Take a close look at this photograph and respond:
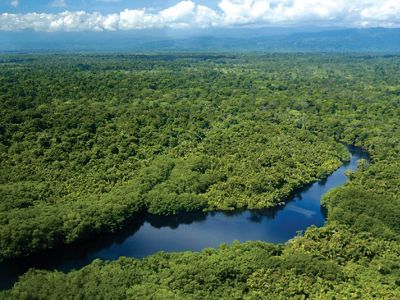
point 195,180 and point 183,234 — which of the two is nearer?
point 183,234

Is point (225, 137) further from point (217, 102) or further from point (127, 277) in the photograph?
point (127, 277)

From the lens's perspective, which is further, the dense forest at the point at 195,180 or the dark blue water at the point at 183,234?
the dark blue water at the point at 183,234

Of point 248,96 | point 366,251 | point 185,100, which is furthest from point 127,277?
point 248,96

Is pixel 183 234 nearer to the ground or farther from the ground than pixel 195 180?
nearer to the ground

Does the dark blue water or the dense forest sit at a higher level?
the dense forest

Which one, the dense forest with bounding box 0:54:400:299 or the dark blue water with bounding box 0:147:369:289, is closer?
the dense forest with bounding box 0:54:400:299
